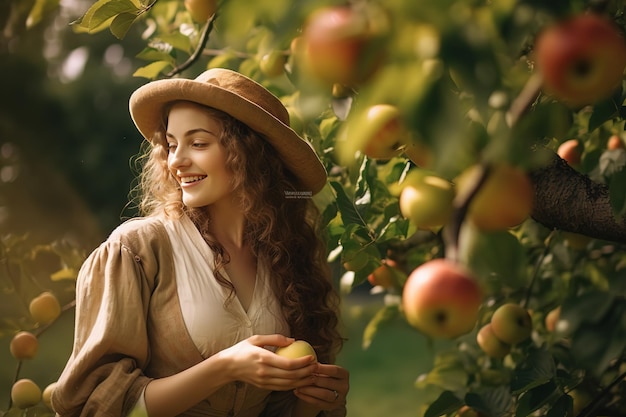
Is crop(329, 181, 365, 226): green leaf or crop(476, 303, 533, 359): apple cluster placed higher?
crop(329, 181, 365, 226): green leaf

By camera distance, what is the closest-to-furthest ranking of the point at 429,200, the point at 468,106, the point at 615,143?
the point at 429,200, the point at 468,106, the point at 615,143

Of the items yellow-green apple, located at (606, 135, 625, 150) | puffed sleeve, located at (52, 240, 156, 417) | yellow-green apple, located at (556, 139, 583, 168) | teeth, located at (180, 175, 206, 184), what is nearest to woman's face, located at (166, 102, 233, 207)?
teeth, located at (180, 175, 206, 184)

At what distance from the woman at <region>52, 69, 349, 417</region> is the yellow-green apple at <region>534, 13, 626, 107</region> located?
67 cm

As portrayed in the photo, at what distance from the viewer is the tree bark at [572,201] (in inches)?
42.4

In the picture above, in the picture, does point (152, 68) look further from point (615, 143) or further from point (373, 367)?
point (373, 367)

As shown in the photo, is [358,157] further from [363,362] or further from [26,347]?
[363,362]

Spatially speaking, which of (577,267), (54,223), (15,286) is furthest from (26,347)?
(54,223)

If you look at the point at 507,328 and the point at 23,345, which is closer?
the point at 507,328

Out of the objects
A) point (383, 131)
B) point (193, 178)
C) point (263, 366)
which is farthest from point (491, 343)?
point (383, 131)

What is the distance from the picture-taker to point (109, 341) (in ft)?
3.71

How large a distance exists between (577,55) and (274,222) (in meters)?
0.90

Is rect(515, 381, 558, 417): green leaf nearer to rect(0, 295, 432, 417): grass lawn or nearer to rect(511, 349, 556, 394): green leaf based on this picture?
rect(511, 349, 556, 394): green leaf

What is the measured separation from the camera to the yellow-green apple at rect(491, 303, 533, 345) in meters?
1.37

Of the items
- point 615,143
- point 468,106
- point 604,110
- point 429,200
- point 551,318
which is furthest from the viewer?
point 551,318
